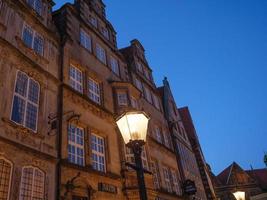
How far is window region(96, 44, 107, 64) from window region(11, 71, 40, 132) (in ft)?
23.9

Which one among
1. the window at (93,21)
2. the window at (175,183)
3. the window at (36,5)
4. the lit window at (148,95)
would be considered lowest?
the window at (175,183)

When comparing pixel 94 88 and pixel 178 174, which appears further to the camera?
pixel 178 174

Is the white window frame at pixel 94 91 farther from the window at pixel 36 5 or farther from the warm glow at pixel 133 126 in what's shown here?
the warm glow at pixel 133 126

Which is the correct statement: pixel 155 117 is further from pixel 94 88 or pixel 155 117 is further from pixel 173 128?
pixel 94 88

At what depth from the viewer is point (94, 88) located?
1483 cm

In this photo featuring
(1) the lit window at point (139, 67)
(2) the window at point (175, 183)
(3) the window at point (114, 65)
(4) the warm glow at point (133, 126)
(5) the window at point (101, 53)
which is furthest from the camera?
(1) the lit window at point (139, 67)

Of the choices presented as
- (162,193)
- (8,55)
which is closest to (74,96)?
(8,55)

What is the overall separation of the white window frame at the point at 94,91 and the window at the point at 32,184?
6015mm

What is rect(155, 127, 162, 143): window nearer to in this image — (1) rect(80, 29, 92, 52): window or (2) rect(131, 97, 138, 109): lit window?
(2) rect(131, 97, 138, 109): lit window

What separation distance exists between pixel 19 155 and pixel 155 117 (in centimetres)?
1619

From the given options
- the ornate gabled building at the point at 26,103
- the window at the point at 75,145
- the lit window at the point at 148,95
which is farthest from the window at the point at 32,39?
the lit window at the point at 148,95

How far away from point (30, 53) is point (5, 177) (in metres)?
5.35

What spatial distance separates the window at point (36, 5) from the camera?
12.4m

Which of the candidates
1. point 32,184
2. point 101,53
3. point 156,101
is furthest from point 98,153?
point 156,101
